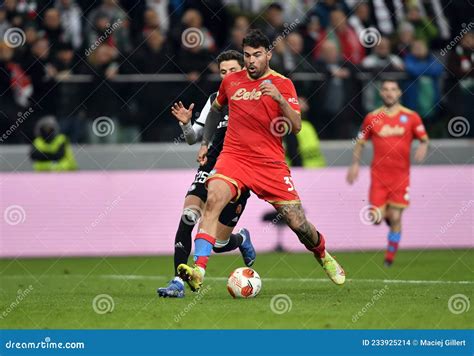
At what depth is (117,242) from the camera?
63.1ft

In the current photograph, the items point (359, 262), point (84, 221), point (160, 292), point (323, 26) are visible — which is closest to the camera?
point (160, 292)

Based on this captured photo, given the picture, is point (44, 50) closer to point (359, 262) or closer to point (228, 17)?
point (228, 17)

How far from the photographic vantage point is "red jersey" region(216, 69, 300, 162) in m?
11.6

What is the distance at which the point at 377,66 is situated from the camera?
2047cm

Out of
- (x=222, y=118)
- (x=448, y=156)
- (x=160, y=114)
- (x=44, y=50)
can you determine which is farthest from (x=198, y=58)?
(x=222, y=118)

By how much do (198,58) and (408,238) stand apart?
444 centimetres

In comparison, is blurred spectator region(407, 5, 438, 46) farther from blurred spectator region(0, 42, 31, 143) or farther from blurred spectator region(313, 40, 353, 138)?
blurred spectator region(0, 42, 31, 143)
